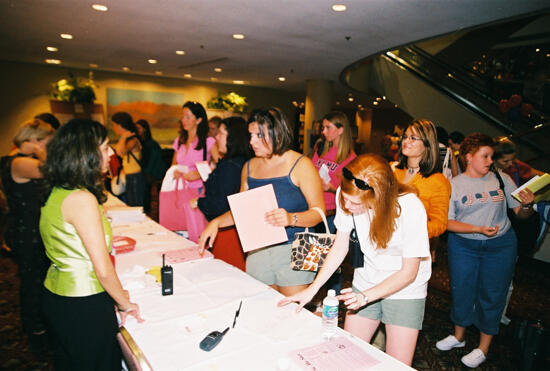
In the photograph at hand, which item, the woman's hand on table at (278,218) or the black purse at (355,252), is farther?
the woman's hand on table at (278,218)

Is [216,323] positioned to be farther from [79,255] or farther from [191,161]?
[191,161]

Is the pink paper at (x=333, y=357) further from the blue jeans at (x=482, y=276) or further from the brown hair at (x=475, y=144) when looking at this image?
the brown hair at (x=475, y=144)

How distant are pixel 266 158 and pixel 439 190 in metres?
1.11

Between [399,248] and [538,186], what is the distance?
1.62 meters

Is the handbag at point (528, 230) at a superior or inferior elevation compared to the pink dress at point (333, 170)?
inferior

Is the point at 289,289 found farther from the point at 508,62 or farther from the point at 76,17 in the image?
the point at 508,62

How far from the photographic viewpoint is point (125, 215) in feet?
10.3

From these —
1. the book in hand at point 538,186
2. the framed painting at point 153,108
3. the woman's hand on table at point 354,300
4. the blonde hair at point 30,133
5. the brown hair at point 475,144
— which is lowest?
the woman's hand on table at point 354,300

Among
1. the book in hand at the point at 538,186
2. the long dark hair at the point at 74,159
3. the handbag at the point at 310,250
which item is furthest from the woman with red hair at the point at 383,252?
the book in hand at the point at 538,186

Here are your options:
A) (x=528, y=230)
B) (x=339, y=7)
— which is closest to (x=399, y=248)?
(x=528, y=230)

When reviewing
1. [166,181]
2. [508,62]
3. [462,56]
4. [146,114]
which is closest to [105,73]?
[146,114]

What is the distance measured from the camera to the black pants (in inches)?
55.7

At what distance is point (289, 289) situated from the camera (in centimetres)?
201

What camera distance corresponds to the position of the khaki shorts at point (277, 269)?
1999 millimetres
